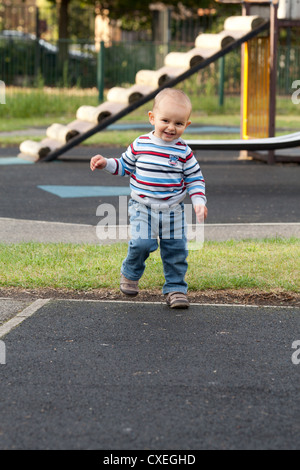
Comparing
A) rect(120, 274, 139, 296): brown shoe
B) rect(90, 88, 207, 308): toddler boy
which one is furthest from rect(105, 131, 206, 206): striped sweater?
rect(120, 274, 139, 296): brown shoe

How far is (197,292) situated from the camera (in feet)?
16.6

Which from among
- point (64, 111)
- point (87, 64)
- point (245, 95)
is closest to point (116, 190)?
point (245, 95)

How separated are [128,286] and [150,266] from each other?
64cm

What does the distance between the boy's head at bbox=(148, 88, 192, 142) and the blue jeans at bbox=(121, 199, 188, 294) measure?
45 centimetres

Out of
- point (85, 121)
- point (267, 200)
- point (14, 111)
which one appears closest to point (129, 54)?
point (14, 111)

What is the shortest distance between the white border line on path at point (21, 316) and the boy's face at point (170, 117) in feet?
4.03

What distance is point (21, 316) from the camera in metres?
4.50

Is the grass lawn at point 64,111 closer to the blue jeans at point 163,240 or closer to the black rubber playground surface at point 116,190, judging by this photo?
the black rubber playground surface at point 116,190

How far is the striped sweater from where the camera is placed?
468 cm

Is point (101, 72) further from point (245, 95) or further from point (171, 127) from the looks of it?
point (171, 127)

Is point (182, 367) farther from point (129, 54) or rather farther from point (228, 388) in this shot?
point (129, 54)

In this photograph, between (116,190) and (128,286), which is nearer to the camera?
(128,286)

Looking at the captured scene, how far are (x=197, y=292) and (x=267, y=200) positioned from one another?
3985 millimetres

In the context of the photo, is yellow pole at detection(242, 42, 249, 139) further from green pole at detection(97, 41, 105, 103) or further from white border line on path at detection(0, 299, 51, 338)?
green pole at detection(97, 41, 105, 103)
